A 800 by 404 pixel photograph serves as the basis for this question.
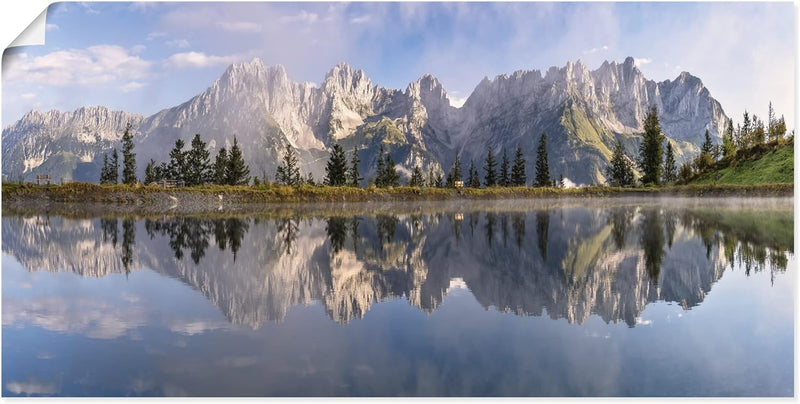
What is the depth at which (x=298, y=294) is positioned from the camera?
10.3 m

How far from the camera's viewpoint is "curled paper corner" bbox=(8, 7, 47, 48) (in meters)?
11.3

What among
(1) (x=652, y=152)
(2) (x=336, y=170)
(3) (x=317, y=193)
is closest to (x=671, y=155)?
(1) (x=652, y=152)

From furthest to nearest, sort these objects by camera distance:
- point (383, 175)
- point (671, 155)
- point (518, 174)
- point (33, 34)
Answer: point (671, 155), point (518, 174), point (383, 175), point (33, 34)

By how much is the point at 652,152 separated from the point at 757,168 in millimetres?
30646

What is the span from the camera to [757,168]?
6231 cm

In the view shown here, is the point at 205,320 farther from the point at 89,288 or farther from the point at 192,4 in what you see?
the point at 192,4

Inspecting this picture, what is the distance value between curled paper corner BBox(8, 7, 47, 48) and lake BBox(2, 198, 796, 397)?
16.2ft

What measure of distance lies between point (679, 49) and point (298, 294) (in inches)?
642

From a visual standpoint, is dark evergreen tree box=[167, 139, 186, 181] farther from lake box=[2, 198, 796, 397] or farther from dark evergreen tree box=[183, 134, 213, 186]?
lake box=[2, 198, 796, 397]

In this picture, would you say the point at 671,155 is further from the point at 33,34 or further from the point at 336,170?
the point at 33,34

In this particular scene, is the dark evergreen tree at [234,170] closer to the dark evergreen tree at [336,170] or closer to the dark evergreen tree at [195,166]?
the dark evergreen tree at [195,166]

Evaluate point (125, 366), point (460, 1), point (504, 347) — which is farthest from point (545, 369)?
point (460, 1)

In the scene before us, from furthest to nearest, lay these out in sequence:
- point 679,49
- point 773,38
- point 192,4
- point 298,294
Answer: point 679,49 < point 192,4 < point 773,38 < point 298,294

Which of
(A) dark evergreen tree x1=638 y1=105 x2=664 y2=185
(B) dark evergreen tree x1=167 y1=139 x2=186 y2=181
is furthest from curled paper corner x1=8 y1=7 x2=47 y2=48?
(A) dark evergreen tree x1=638 y1=105 x2=664 y2=185
